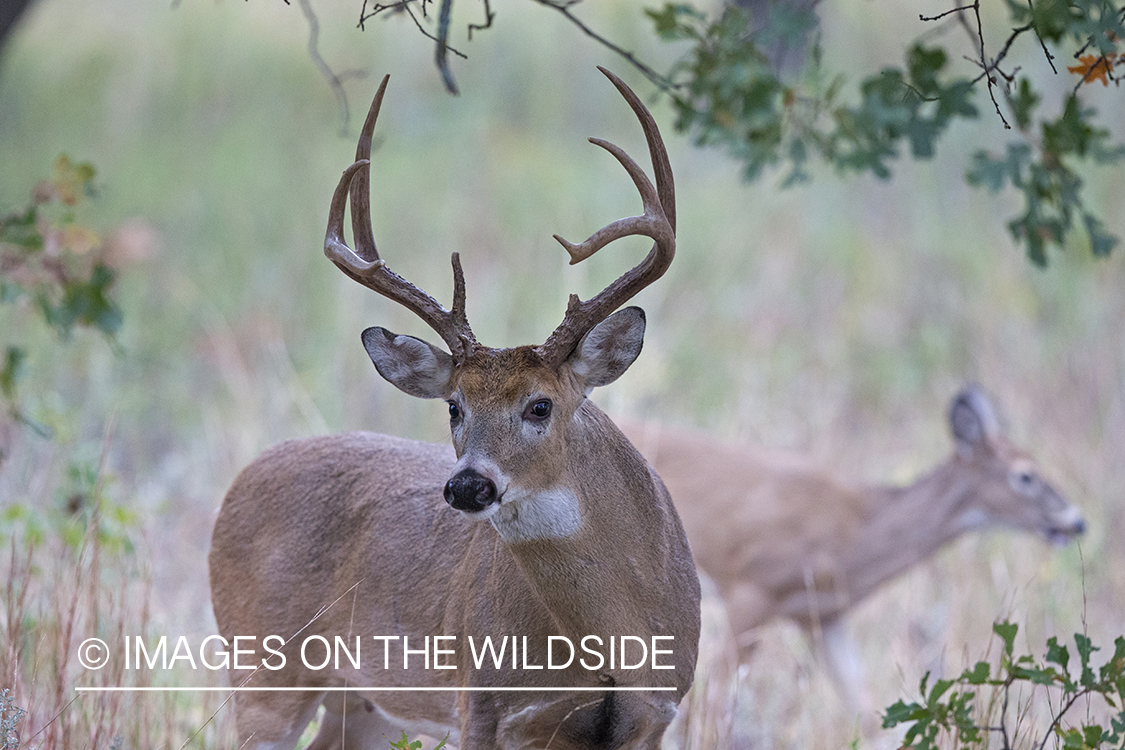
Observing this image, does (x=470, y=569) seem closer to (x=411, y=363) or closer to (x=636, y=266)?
(x=411, y=363)

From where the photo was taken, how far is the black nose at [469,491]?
10.3ft

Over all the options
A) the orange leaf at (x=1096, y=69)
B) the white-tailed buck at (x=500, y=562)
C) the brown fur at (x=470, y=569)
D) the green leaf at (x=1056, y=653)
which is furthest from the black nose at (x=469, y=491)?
the orange leaf at (x=1096, y=69)

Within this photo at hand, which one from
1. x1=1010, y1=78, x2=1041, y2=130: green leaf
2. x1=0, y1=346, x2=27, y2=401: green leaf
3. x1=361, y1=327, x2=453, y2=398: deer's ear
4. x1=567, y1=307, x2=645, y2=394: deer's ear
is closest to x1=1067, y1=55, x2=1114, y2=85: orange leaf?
x1=1010, y1=78, x2=1041, y2=130: green leaf

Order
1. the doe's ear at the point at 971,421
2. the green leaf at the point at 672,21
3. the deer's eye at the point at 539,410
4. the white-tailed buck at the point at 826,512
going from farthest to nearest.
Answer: the doe's ear at the point at 971,421, the white-tailed buck at the point at 826,512, the green leaf at the point at 672,21, the deer's eye at the point at 539,410

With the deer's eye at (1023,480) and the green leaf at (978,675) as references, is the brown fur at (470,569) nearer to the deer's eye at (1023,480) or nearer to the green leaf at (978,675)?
the green leaf at (978,675)

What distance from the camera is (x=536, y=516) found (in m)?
3.41

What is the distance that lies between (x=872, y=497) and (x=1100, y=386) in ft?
7.58

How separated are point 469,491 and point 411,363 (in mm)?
601

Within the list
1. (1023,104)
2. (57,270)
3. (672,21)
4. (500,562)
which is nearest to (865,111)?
(1023,104)

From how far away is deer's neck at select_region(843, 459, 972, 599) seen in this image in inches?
317

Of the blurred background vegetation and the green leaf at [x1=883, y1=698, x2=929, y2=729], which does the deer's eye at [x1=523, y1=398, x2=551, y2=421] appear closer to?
the green leaf at [x1=883, y1=698, x2=929, y2=729]

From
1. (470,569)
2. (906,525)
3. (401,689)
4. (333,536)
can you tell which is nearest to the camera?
(470,569)

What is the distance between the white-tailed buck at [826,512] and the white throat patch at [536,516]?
4.35 m

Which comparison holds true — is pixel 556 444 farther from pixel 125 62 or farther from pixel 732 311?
pixel 125 62
